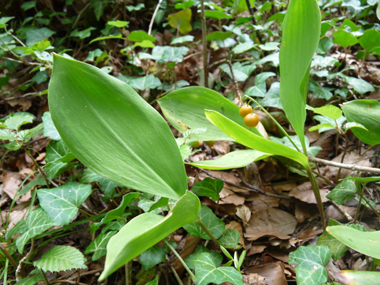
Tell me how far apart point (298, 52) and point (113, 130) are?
2.05 ft

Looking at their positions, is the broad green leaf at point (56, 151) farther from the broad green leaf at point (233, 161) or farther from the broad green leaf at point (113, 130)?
the broad green leaf at point (233, 161)

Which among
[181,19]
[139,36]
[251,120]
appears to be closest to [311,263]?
[251,120]

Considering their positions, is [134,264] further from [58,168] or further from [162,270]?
[58,168]

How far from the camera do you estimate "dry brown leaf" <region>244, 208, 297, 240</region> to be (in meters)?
0.98

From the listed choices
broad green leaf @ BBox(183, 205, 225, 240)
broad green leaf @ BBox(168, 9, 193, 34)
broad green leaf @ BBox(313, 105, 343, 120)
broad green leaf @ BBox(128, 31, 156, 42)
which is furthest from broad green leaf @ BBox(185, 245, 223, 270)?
broad green leaf @ BBox(168, 9, 193, 34)

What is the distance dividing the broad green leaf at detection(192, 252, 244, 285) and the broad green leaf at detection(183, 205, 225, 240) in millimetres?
132

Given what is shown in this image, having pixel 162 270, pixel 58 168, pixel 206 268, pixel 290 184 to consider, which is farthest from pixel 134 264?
pixel 290 184

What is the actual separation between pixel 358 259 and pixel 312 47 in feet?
2.43

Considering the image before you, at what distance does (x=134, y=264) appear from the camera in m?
0.96

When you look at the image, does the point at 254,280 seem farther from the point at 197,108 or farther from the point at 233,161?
the point at 197,108

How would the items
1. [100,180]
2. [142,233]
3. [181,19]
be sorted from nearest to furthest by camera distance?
[142,233] → [100,180] → [181,19]

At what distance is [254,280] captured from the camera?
32.4 inches

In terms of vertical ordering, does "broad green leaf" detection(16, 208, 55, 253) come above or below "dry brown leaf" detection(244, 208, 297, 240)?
above

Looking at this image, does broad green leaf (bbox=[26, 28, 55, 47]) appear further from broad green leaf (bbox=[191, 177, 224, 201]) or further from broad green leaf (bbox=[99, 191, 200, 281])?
broad green leaf (bbox=[99, 191, 200, 281])
